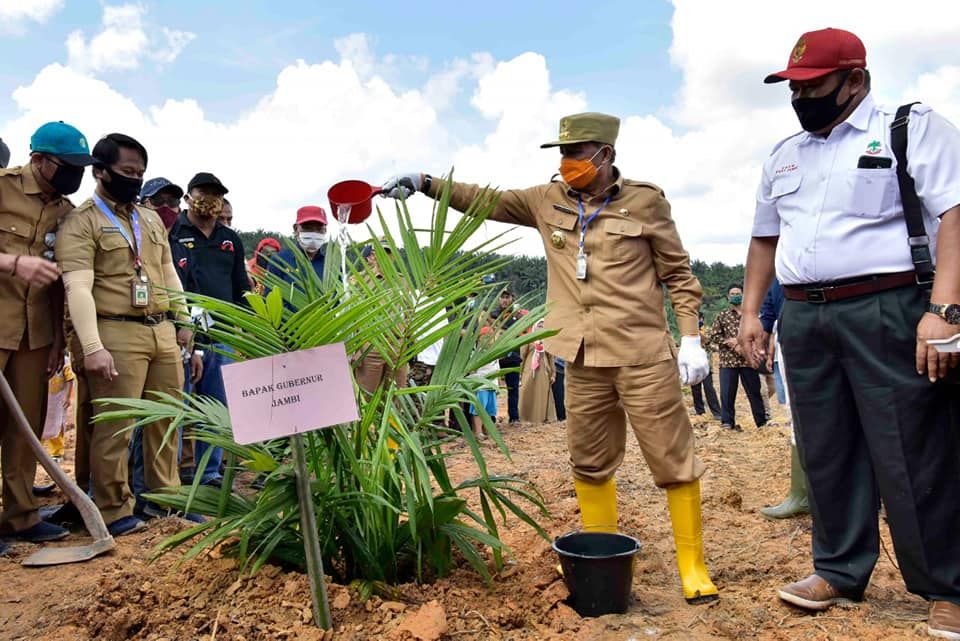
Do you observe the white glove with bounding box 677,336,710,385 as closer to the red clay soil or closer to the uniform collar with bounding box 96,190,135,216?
the red clay soil

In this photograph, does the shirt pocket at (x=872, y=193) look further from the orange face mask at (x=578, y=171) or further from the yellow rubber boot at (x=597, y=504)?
the yellow rubber boot at (x=597, y=504)

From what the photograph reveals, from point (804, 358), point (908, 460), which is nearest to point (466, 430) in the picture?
point (804, 358)

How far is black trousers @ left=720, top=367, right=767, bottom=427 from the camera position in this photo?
307 inches

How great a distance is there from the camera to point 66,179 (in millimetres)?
3416

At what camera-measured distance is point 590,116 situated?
2918mm

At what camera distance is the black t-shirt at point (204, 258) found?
4590mm

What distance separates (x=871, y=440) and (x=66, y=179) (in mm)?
3538

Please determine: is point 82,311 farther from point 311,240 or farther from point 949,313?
point 949,313

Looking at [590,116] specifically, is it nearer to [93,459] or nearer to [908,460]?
[908,460]

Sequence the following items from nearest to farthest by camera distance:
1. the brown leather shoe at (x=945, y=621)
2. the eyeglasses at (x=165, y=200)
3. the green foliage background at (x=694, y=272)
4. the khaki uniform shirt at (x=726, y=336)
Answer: the brown leather shoe at (x=945, y=621) < the eyeglasses at (x=165, y=200) < the khaki uniform shirt at (x=726, y=336) < the green foliage background at (x=694, y=272)

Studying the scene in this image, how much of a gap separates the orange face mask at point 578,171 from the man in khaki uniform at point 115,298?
194cm

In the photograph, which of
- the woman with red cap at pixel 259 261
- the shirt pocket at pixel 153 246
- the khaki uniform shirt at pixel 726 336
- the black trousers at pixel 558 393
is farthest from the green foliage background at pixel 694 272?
the shirt pocket at pixel 153 246

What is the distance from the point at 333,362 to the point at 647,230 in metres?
1.43

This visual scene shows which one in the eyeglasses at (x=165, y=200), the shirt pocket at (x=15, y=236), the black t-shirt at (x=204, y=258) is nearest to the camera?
the shirt pocket at (x=15, y=236)
